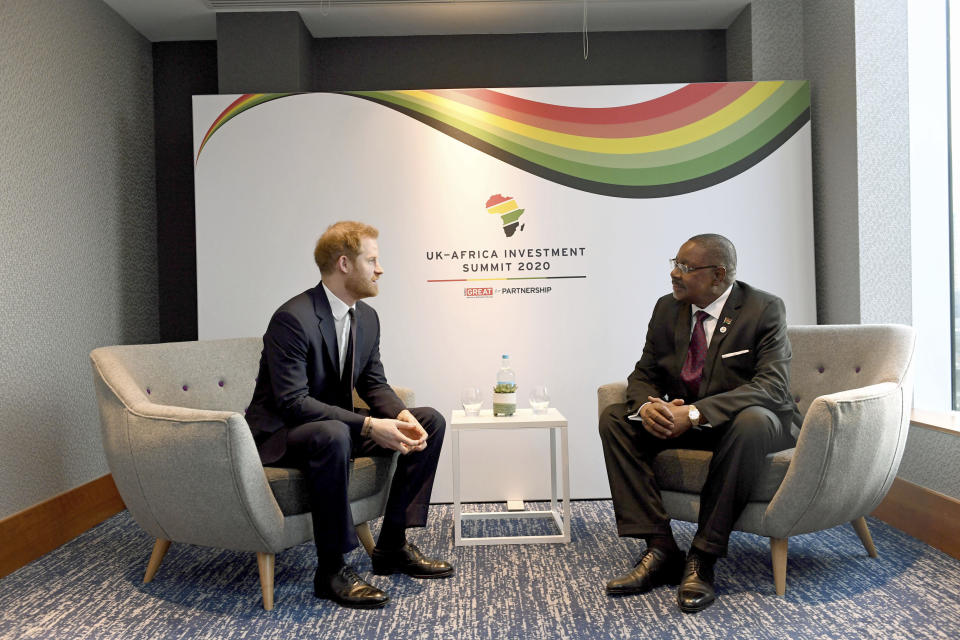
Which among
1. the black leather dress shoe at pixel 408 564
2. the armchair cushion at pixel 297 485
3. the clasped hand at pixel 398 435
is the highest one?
the clasped hand at pixel 398 435

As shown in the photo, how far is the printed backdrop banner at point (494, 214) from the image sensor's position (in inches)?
157

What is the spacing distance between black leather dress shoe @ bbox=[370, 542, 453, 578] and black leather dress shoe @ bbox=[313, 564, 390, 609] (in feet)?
0.68

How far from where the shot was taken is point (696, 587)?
250 centimetres

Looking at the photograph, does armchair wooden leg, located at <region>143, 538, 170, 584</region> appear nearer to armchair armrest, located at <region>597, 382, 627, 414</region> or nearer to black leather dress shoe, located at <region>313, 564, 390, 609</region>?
black leather dress shoe, located at <region>313, 564, 390, 609</region>

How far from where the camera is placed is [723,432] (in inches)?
111

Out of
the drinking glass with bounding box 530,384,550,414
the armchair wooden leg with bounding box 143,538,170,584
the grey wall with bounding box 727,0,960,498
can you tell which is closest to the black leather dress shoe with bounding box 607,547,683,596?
the drinking glass with bounding box 530,384,550,414

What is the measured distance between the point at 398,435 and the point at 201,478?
2.17 ft

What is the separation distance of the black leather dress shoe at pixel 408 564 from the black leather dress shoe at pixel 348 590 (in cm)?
21

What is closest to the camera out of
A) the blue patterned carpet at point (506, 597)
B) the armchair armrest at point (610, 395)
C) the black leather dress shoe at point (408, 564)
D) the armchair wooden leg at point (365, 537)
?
the blue patterned carpet at point (506, 597)

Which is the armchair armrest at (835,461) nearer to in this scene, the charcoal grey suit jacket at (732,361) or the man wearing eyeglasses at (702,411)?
the man wearing eyeglasses at (702,411)

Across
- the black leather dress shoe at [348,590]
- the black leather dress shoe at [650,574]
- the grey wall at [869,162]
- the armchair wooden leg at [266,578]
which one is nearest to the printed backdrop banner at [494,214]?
the grey wall at [869,162]

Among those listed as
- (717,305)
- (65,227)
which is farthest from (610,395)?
(65,227)

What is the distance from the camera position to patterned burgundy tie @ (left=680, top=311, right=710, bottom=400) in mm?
2988

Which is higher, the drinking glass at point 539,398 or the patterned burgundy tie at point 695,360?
the patterned burgundy tie at point 695,360
